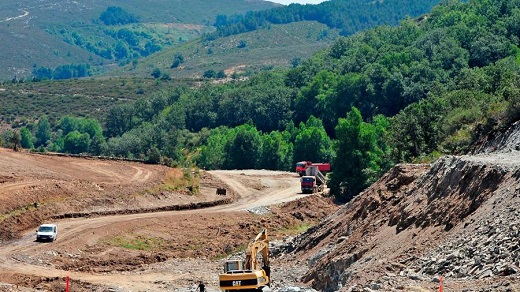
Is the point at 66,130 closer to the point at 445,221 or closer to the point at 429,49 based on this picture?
the point at 429,49

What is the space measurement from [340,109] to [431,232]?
377ft

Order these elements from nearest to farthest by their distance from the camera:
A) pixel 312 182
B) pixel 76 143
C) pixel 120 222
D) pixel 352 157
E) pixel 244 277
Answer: pixel 244 277 < pixel 120 222 < pixel 352 157 < pixel 312 182 < pixel 76 143

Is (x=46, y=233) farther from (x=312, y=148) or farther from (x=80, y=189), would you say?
(x=312, y=148)

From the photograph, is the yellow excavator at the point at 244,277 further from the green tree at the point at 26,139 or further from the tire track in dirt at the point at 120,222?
the green tree at the point at 26,139

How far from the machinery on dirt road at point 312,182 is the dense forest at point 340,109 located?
5.32 metres

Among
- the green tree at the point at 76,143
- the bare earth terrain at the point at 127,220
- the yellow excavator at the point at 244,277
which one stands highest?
the yellow excavator at the point at 244,277

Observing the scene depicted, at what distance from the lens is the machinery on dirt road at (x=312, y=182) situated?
96.6 metres

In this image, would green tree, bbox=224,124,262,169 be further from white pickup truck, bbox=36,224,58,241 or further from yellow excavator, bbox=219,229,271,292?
yellow excavator, bbox=219,229,271,292

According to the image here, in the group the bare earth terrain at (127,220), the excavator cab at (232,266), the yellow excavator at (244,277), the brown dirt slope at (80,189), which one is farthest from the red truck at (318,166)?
the excavator cab at (232,266)

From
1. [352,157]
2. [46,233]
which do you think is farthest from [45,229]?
[352,157]

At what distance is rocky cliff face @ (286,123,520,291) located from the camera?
116ft

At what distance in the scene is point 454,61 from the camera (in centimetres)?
15225

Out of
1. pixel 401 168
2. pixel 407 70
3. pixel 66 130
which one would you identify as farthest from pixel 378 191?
pixel 66 130

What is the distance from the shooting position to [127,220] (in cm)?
7312
